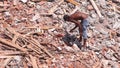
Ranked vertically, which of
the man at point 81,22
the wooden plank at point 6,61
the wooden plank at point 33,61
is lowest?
the wooden plank at point 33,61

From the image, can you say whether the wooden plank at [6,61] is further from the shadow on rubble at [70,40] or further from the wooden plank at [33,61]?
the shadow on rubble at [70,40]

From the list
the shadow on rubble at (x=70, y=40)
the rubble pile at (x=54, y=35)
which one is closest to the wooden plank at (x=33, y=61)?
the rubble pile at (x=54, y=35)

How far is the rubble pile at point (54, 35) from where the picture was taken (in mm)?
9281

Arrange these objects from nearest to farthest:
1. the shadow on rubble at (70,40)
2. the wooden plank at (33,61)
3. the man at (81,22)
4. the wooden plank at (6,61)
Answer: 1. the wooden plank at (6,61)
2. the wooden plank at (33,61)
3. the man at (81,22)
4. the shadow on rubble at (70,40)

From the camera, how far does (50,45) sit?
981 cm

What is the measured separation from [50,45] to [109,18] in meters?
2.66

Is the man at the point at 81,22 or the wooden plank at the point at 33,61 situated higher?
the man at the point at 81,22

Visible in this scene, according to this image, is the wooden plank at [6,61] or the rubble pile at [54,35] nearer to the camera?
the wooden plank at [6,61]

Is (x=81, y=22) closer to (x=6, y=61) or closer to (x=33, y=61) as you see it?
(x=33, y=61)

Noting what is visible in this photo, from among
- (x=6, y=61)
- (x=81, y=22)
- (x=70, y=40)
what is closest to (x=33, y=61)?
(x=6, y=61)

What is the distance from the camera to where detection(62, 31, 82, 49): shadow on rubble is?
1014cm

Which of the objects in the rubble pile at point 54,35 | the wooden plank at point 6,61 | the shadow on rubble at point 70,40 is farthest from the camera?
the shadow on rubble at point 70,40

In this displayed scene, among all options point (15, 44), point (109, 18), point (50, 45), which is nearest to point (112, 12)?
point (109, 18)

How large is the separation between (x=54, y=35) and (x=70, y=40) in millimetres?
466
